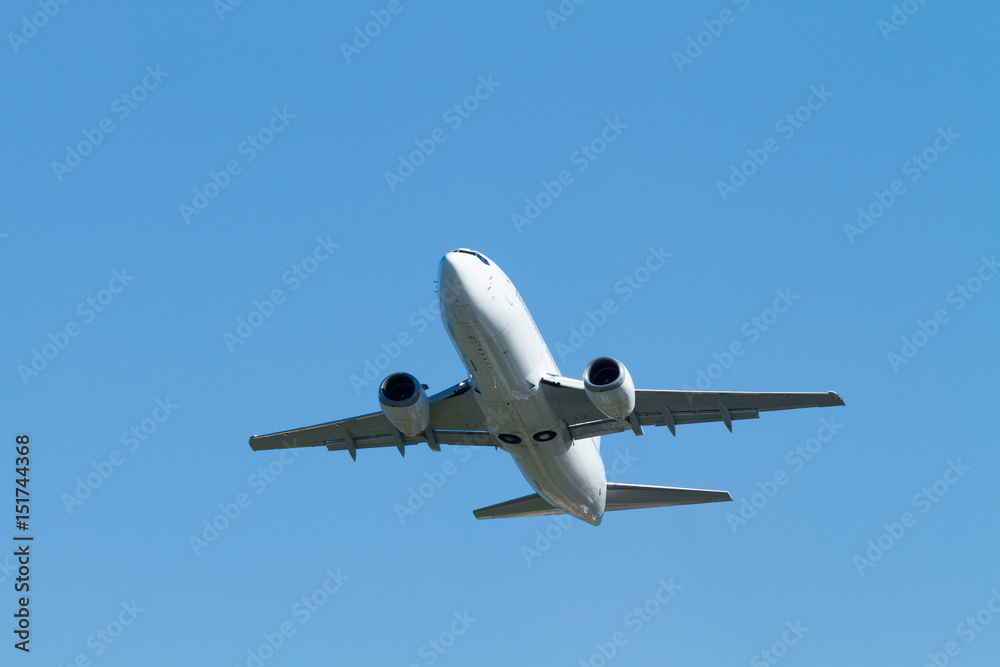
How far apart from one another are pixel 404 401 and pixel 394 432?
3.93 meters

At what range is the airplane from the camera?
99.9ft

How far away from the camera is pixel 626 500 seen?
3994 cm

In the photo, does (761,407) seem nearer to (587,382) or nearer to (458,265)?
(587,382)

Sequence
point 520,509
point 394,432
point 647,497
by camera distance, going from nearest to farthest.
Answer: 1. point 394,432
2. point 647,497
3. point 520,509

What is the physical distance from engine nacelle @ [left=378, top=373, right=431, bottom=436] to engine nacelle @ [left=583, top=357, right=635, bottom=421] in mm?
5014

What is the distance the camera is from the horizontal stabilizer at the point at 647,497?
39031mm

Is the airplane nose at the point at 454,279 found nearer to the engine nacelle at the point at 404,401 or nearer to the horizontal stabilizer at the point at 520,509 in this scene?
the engine nacelle at the point at 404,401

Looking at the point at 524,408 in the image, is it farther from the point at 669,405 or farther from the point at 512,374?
the point at 669,405

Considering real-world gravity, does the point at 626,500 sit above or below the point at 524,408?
above

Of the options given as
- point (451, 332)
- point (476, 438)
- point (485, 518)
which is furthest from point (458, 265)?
point (485, 518)

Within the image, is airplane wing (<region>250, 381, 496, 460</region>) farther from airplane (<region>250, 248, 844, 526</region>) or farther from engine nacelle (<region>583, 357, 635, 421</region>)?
engine nacelle (<region>583, 357, 635, 421</region>)

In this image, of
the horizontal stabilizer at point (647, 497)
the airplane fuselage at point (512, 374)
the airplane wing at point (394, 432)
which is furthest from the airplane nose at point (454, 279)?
the horizontal stabilizer at point (647, 497)

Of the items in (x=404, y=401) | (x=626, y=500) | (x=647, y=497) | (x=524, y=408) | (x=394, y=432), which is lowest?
(x=394, y=432)

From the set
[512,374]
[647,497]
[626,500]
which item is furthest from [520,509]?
[512,374]
